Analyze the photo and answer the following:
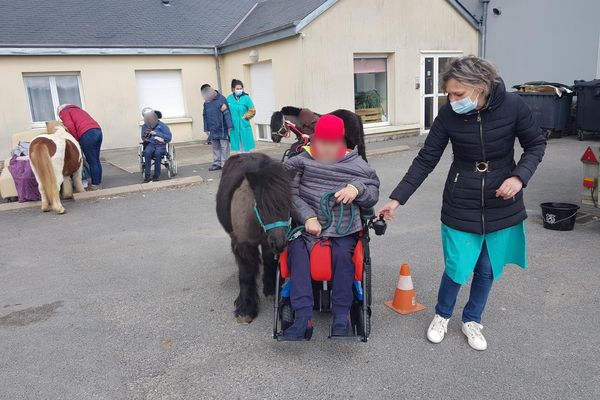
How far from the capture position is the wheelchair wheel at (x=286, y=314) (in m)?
3.28

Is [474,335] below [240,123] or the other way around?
below

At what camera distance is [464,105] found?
2707 millimetres

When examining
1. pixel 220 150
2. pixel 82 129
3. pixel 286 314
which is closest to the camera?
pixel 286 314

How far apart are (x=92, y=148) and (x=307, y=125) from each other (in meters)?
4.79

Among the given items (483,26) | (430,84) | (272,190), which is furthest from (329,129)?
(483,26)

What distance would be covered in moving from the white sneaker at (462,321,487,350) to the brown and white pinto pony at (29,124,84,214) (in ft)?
21.0

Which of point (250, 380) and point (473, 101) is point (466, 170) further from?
point (250, 380)

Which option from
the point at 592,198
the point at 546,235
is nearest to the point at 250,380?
the point at 546,235

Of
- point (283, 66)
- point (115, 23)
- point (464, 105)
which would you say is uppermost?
point (115, 23)

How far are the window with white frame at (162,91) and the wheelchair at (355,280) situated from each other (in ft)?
41.9

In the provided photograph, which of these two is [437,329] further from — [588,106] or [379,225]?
[588,106]

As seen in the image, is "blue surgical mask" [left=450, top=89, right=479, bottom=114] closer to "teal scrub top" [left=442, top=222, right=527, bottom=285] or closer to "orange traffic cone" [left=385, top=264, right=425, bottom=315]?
"teal scrub top" [left=442, top=222, right=527, bottom=285]

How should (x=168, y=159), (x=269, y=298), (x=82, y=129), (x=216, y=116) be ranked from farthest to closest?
(x=216, y=116)
(x=168, y=159)
(x=82, y=129)
(x=269, y=298)

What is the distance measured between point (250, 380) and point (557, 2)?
15.3 metres
